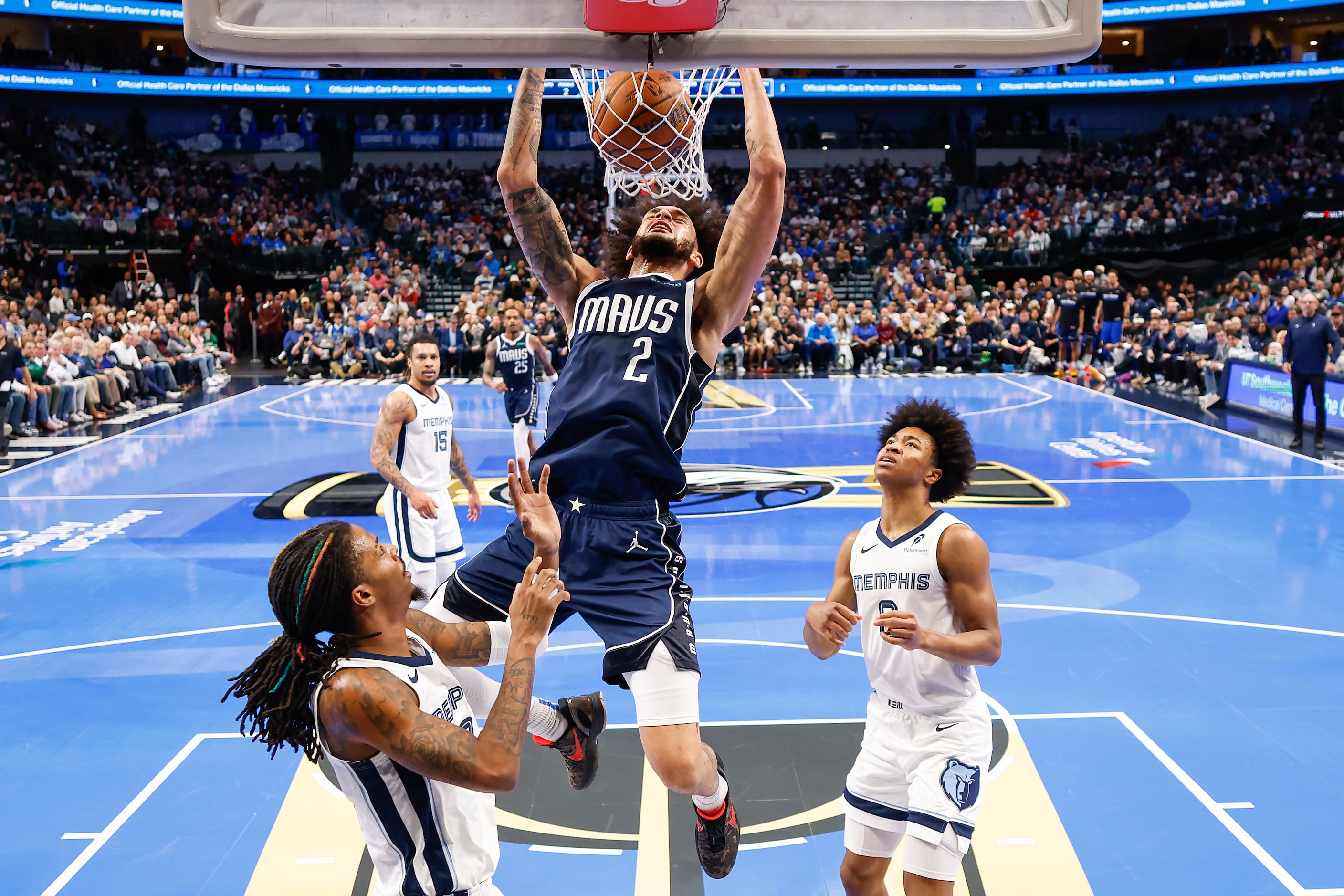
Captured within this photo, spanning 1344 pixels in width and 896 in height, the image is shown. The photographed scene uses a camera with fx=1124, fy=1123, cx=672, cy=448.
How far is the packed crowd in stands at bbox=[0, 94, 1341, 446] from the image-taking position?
64.6 feet

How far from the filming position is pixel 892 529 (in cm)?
363

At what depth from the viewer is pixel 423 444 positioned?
6.76 meters

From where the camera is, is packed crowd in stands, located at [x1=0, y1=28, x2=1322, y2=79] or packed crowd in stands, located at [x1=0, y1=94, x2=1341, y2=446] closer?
packed crowd in stands, located at [x1=0, y1=94, x2=1341, y2=446]

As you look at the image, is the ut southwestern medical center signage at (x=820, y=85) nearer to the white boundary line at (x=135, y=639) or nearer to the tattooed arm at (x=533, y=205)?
the white boundary line at (x=135, y=639)

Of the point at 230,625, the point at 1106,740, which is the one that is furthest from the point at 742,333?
the point at 1106,740

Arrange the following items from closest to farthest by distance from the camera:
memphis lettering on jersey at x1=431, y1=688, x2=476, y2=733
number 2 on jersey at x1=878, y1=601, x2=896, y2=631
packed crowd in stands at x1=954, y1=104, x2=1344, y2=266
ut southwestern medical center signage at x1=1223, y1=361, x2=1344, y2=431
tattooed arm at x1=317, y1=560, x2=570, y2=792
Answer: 1. tattooed arm at x1=317, y1=560, x2=570, y2=792
2. memphis lettering on jersey at x1=431, y1=688, x2=476, y2=733
3. number 2 on jersey at x1=878, y1=601, x2=896, y2=631
4. ut southwestern medical center signage at x1=1223, y1=361, x2=1344, y2=431
5. packed crowd in stands at x1=954, y1=104, x2=1344, y2=266

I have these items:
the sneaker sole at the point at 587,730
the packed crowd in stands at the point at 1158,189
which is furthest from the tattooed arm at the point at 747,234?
the packed crowd in stands at the point at 1158,189

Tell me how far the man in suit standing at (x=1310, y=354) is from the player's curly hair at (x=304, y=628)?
40.7ft

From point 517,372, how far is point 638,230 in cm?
686

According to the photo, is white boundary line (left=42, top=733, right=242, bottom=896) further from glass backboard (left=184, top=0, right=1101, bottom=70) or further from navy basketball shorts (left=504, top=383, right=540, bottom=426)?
navy basketball shorts (left=504, top=383, right=540, bottom=426)

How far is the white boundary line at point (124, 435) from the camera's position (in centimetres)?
1262

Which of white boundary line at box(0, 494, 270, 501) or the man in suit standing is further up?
the man in suit standing

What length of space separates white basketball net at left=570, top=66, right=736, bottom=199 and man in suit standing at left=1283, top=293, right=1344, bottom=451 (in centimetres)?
1024

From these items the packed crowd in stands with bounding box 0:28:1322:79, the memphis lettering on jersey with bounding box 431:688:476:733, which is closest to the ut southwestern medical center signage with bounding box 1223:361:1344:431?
the memphis lettering on jersey with bounding box 431:688:476:733
